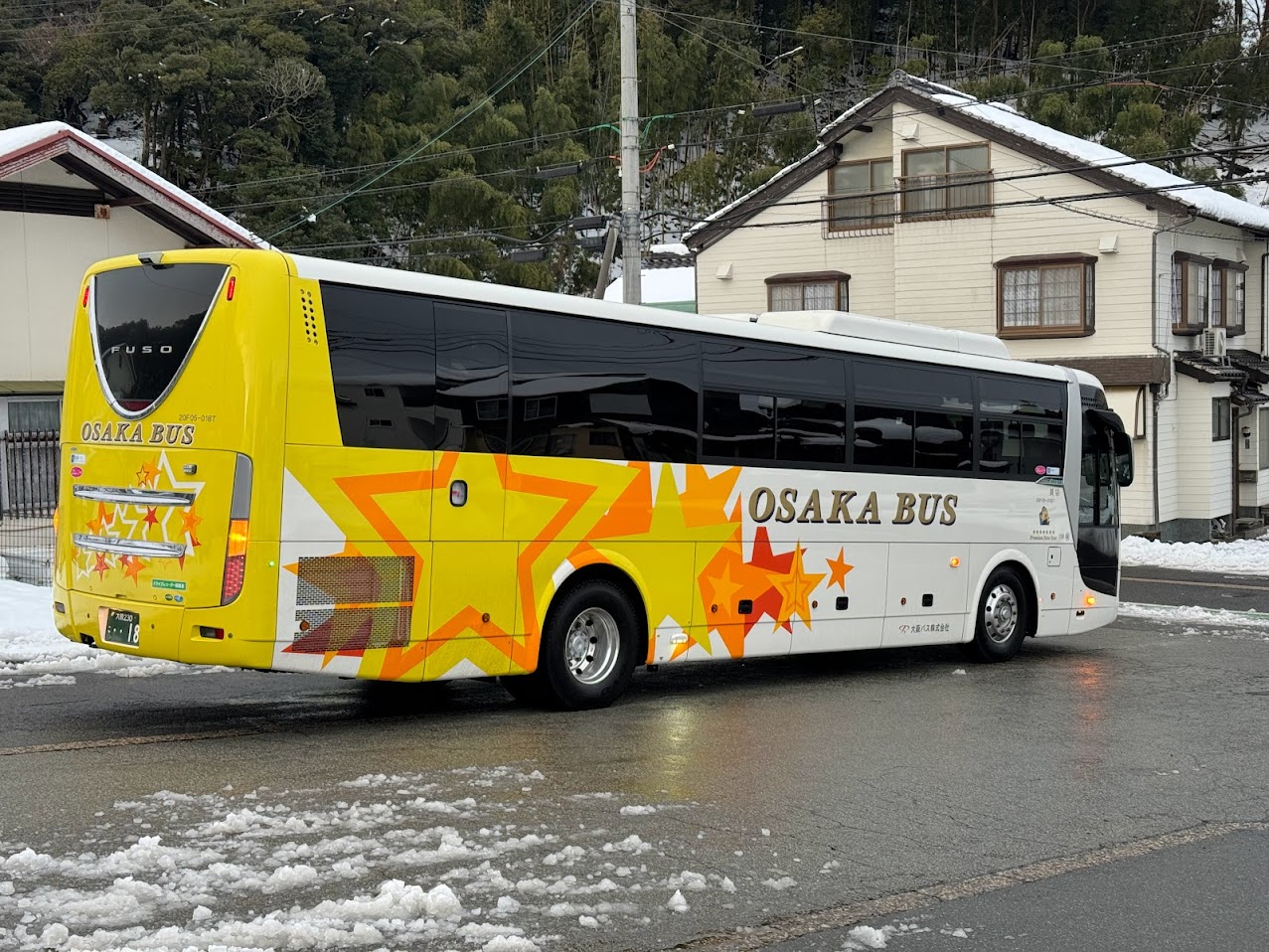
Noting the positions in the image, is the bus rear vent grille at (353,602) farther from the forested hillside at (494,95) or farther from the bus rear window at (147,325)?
the forested hillside at (494,95)

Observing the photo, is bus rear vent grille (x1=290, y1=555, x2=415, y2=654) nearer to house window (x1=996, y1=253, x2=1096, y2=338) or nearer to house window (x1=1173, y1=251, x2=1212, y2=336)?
house window (x1=996, y1=253, x2=1096, y2=338)

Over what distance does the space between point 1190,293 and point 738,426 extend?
82.6 ft

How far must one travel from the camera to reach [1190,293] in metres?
33.9

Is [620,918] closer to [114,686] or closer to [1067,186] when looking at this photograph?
[114,686]

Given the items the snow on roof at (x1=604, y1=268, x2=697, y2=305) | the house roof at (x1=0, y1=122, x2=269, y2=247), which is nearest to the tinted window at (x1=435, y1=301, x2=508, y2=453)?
the house roof at (x1=0, y1=122, x2=269, y2=247)

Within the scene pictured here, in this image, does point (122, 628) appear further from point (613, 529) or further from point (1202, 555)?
point (1202, 555)

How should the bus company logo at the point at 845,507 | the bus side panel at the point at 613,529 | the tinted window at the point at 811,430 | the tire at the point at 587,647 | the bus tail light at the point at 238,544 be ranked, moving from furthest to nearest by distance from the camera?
1. the tinted window at the point at 811,430
2. the bus company logo at the point at 845,507
3. the tire at the point at 587,647
4. the bus side panel at the point at 613,529
5. the bus tail light at the point at 238,544

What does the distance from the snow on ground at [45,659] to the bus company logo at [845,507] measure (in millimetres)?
4976

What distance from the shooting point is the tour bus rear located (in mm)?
8961

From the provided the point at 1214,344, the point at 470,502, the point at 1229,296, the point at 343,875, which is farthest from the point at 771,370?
the point at 1229,296

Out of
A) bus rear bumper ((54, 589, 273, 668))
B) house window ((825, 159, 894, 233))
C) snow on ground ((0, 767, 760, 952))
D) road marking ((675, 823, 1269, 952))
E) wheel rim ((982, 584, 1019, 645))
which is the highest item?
house window ((825, 159, 894, 233))

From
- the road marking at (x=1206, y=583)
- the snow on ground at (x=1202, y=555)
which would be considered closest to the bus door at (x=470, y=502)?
the road marking at (x=1206, y=583)

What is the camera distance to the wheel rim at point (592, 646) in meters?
10.9

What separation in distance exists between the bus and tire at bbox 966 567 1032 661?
0.65 m
